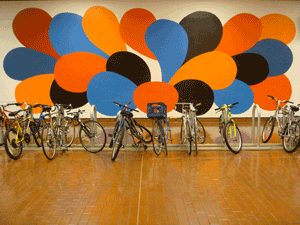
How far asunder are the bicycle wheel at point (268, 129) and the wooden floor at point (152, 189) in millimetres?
800

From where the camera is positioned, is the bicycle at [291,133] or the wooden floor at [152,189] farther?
the bicycle at [291,133]

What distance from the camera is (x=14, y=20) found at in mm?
8500

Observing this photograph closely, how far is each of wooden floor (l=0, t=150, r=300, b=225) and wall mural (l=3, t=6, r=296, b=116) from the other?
3802 millimetres

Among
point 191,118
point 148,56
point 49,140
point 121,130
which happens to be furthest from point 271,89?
point 49,140

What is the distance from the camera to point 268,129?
20.2 feet

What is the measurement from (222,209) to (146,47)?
6.39 m

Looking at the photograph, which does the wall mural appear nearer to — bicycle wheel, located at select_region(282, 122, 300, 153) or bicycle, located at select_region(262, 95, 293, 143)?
bicycle, located at select_region(262, 95, 293, 143)

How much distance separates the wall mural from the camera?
8.49 metres

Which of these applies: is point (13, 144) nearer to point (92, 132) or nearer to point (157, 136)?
point (92, 132)

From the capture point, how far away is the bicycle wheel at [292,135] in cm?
514

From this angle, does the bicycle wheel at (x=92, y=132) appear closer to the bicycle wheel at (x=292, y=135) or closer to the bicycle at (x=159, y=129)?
the bicycle at (x=159, y=129)

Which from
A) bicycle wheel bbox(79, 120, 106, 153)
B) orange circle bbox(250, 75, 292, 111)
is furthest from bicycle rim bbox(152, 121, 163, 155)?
orange circle bbox(250, 75, 292, 111)

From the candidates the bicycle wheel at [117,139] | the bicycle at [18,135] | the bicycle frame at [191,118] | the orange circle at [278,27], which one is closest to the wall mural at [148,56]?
the orange circle at [278,27]

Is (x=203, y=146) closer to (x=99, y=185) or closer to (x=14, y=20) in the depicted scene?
(x=99, y=185)
